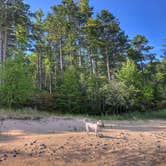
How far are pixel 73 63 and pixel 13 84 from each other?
1634 cm

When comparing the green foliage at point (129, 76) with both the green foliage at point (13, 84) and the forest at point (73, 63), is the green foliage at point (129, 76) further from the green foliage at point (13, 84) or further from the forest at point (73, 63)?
the green foliage at point (13, 84)

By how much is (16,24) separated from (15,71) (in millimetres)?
7178

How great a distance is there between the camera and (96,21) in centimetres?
3416

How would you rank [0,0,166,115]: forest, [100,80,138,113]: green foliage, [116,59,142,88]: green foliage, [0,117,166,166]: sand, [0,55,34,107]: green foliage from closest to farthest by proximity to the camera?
[0,117,166,166]: sand
[0,55,34,107]: green foliage
[0,0,166,115]: forest
[100,80,138,113]: green foliage
[116,59,142,88]: green foliage

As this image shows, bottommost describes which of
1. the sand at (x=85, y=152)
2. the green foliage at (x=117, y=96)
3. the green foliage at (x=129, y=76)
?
the sand at (x=85, y=152)

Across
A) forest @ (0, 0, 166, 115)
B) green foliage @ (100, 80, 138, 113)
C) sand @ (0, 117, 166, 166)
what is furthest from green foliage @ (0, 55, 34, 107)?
sand @ (0, 117, 166, 166)

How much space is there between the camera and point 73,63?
1502 inches

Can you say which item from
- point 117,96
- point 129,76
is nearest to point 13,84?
point 117,96

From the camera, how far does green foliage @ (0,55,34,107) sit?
22781mm

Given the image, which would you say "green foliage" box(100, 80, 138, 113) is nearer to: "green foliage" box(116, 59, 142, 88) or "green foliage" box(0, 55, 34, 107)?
"green foliage" box(116, 59, 142, 88)

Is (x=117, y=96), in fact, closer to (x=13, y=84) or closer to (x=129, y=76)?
(x=129, y=76)

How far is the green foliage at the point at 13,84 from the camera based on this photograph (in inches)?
897

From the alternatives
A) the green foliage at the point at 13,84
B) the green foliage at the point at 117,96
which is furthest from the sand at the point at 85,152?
the green foliage at the point at 117,96

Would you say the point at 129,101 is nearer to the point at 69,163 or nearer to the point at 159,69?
the point at 159,69
